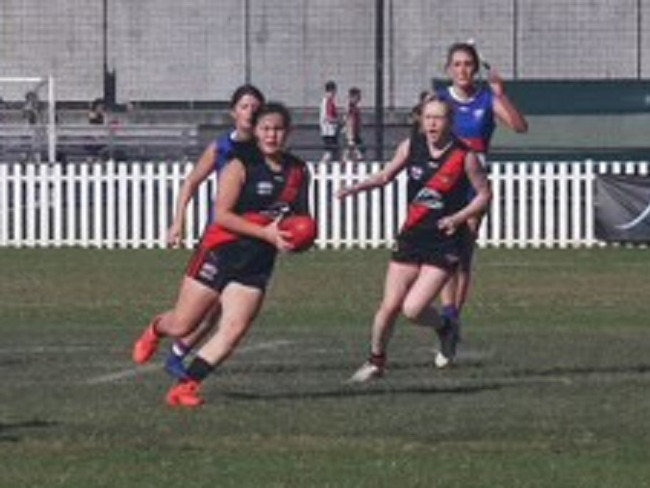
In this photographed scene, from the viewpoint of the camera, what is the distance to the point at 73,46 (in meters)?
59.5

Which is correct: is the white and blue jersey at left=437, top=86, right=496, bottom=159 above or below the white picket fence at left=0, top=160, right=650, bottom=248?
above

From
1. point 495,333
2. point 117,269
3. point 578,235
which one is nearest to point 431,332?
point 495,333

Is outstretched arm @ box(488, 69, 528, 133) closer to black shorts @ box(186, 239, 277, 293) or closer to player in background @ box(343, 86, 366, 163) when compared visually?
black shorts @ box(186, 239, 277, 293)

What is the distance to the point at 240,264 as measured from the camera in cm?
1527

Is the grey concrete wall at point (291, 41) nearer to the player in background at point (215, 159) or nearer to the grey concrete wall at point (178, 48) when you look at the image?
the grey concrete wall at point (178, 48)

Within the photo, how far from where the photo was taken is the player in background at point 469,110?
17.9m

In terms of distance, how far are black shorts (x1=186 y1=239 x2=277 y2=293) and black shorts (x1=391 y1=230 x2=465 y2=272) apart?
1776 mm

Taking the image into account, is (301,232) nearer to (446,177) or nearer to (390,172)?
(446,177)

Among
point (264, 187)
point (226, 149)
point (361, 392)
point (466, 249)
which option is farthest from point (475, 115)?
point (264, 187)

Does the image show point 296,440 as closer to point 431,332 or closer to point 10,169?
point 431,332

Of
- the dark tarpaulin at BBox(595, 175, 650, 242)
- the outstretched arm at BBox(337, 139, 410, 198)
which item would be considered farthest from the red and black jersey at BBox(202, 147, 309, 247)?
the dark tarpaulin at BBox(595, 175, 650, 242)

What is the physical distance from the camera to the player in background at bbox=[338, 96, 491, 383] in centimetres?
1684

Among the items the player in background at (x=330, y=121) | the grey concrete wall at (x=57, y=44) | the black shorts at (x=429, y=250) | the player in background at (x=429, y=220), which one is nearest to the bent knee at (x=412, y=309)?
the player in background at (x=429, y=220)

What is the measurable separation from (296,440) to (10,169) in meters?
22.2
